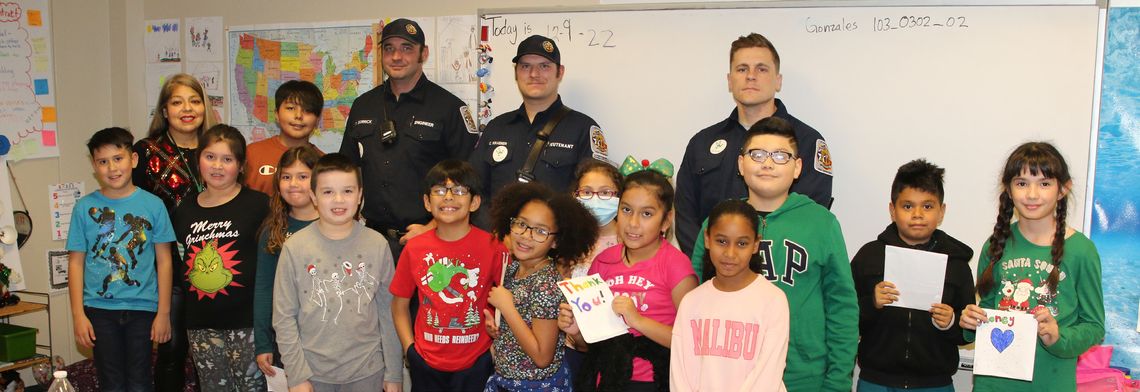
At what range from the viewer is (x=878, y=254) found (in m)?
3.20

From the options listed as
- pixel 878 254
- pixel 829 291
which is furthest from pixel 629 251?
pixel 878 254

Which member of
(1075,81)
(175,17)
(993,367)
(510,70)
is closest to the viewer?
(993,367)

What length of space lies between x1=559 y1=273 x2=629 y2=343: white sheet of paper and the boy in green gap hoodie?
18.9 inches

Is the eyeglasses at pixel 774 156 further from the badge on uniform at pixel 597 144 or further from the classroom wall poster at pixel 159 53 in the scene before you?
the classroom wall poster at pixel 159 53

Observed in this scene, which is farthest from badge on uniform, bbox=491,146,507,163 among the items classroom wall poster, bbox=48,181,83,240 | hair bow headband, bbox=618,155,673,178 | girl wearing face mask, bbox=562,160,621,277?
classroom wall poster, bbox=48,181,83,240

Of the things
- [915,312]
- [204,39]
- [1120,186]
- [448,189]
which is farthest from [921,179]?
[204,39]

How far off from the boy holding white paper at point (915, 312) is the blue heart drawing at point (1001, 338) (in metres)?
0.16

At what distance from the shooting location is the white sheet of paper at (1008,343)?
2.86 metres

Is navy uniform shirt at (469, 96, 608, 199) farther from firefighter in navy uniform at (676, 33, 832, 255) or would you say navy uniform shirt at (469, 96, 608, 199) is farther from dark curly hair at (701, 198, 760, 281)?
dark curly hair at (701, 198, 760, 281)

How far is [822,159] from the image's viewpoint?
3455 millimetres

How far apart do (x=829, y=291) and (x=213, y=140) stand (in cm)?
269

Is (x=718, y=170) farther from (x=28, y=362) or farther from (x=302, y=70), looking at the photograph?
(x=28, y=362)

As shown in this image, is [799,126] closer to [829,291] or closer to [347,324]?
[829,291]

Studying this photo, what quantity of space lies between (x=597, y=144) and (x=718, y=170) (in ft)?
2.00
